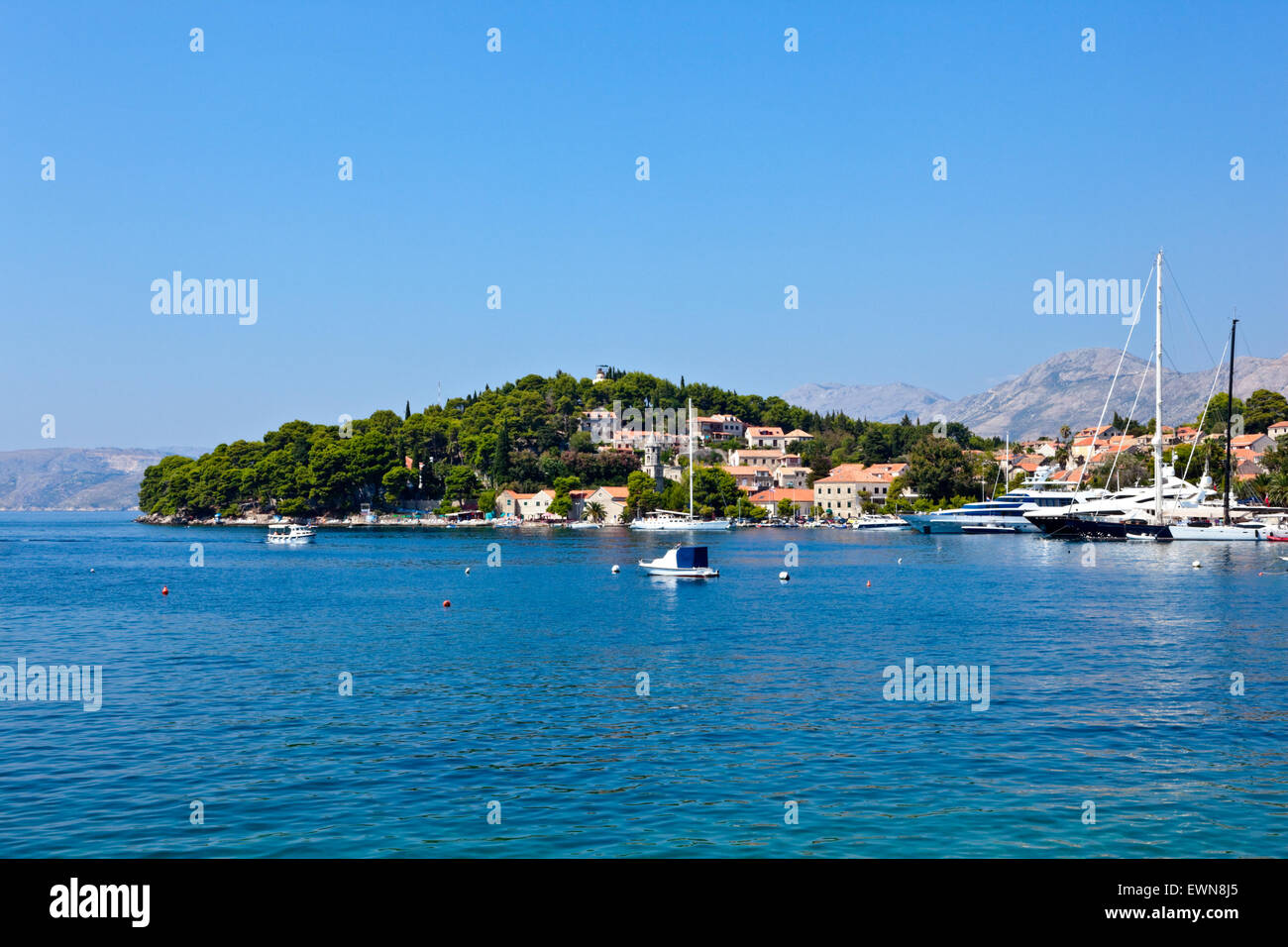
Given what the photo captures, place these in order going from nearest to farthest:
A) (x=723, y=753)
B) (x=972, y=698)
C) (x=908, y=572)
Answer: (x=723, y=753)
(x=972, y=698)
(x=908, y=572)

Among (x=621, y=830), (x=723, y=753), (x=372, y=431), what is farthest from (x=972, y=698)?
(x=372, y=431)

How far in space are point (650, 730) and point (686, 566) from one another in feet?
151

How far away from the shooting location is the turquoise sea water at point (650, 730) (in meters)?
15.0

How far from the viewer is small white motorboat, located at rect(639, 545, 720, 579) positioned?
66938mm

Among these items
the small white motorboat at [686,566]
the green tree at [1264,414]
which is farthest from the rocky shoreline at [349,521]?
the green tree at [1264,414]

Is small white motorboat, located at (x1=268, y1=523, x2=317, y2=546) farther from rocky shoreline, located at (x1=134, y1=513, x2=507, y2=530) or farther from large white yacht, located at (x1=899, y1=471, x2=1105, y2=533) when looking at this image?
large white yacht, located at (x1=899, y1=471, x2=1105, y2=533)

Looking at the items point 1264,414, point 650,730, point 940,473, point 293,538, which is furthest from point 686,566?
point 1264,414

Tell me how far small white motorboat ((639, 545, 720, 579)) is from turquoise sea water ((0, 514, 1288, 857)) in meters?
15.0

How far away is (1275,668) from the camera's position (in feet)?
98.5

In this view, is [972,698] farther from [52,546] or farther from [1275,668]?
[52,546]

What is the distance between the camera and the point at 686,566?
68250mm

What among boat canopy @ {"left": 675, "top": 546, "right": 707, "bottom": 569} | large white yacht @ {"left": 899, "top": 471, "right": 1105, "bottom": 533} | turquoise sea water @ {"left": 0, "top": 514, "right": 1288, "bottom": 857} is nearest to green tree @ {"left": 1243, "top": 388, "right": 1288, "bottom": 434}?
large white yacht @ {"left": 899, "top": 471, "right": 1105, "bottom": 533}

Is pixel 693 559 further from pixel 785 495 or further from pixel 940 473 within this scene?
pixel 785 495
